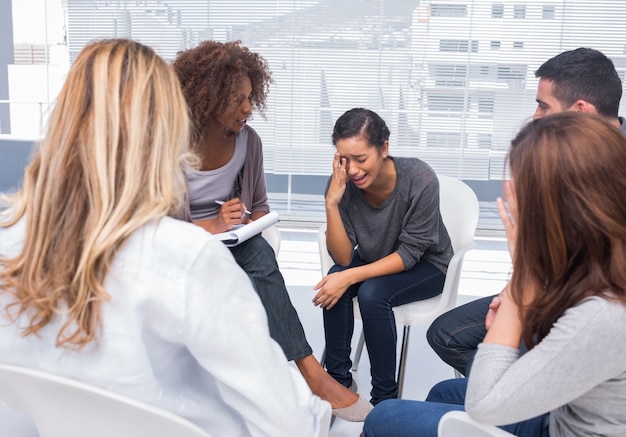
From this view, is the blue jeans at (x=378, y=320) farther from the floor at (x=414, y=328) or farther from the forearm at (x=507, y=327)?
the forearm at (x=507, y=327)

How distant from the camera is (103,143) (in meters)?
1.01

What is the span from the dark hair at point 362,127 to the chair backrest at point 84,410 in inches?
59.6

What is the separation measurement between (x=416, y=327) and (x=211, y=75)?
5.06ft

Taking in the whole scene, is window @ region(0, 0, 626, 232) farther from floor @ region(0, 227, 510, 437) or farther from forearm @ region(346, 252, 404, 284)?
forearm @ region(346, 252, 404, 284)

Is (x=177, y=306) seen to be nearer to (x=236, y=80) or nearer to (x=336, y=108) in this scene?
(x=236, y=80)

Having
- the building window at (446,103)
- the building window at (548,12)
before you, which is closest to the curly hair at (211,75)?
the building window at (446,103)

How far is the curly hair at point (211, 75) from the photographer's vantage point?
7.62 feet

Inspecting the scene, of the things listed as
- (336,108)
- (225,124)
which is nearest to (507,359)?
(225,124)

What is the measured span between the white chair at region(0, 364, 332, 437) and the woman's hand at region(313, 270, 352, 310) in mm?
1305

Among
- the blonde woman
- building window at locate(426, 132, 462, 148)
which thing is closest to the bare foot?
the blonde woman

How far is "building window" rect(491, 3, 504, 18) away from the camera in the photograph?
469 centimetres

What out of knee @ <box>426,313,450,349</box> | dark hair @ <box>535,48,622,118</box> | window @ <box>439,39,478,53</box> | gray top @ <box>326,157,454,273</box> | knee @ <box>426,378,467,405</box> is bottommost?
knee @ <box>426,313,450,349</box>

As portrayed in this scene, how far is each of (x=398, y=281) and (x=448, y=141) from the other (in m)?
2.70

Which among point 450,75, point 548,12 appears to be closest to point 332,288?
point 450,75
